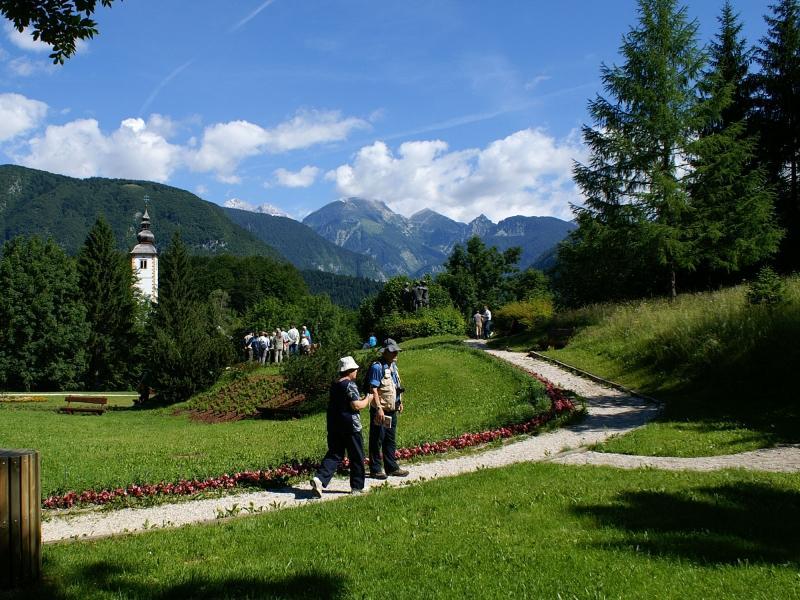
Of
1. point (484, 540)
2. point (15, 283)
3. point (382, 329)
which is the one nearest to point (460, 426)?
point (484, 540)

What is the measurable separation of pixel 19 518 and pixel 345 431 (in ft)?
13.5

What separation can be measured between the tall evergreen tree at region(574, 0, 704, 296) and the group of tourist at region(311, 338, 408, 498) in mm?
17965

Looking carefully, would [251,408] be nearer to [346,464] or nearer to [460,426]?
[460,426]

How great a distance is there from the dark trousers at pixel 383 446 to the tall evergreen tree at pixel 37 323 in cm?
4791

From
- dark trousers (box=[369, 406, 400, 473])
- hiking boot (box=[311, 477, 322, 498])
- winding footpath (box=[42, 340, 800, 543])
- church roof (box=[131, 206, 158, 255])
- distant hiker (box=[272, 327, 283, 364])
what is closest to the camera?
winding footpath (box=[42, 340, 800, 543])

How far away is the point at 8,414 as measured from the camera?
2238cm

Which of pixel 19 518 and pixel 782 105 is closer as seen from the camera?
pixel 19 518

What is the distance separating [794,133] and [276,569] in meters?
33.4

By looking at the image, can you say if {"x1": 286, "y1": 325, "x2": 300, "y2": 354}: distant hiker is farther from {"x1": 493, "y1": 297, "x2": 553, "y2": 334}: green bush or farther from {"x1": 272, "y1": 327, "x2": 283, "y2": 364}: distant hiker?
{"x1": 493, "y1": 297, "x2": 553, "y2": 334}: green bush

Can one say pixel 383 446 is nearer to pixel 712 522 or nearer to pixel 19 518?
pixel 712 522

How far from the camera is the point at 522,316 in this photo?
109 ft

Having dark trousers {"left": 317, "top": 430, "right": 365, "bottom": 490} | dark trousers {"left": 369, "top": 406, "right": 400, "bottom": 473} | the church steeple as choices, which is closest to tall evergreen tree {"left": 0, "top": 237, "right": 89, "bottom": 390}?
the church steeple

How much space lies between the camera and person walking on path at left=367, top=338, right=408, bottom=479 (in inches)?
360

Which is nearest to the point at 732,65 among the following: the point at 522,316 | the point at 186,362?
the point at 522,316
